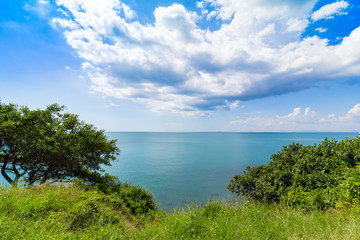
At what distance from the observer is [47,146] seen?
1104 centimetres

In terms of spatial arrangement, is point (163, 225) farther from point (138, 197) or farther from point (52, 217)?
point (138, 197)

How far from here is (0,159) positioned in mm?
11180

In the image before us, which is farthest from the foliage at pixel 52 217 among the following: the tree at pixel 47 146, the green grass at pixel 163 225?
the tree at pixel 47 146

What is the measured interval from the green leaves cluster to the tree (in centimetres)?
1376

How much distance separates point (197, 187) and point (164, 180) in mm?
8240

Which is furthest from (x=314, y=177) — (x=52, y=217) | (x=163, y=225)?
(x=52, y=217)

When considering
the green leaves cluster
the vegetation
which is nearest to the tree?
the vegetation

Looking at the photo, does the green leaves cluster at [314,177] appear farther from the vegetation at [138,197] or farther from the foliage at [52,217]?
the foliage at [52,217]

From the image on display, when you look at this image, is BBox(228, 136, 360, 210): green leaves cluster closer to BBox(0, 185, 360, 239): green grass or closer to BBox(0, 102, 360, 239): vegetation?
BBox(0, 102, 360, 239): vegetation

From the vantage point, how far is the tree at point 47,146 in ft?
35.6

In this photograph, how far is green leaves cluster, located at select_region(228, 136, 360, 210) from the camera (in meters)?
7.25

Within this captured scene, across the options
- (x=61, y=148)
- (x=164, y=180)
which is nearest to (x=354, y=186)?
(x=61, y=148)

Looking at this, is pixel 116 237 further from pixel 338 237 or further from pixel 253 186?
pixel 253 186

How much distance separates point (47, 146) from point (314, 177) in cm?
1759
